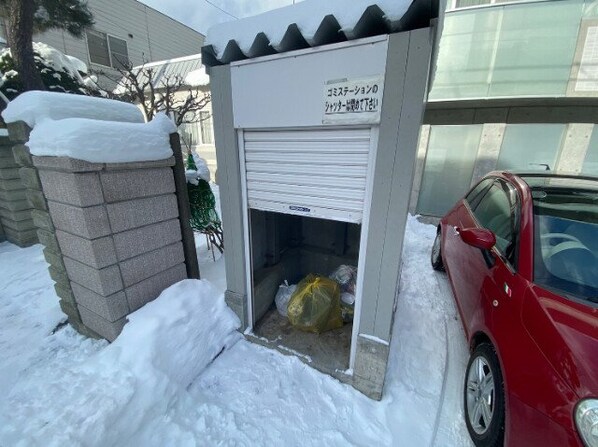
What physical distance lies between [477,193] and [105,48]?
14.3 m

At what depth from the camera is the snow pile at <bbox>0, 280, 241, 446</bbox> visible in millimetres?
1604

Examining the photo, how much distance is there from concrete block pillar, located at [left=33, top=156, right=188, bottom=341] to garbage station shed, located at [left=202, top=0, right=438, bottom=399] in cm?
67

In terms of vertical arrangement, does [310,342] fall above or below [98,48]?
below

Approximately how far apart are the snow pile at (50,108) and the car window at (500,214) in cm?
362

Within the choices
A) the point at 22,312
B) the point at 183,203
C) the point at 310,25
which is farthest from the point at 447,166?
the point at 22,312

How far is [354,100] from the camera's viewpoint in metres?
1.71

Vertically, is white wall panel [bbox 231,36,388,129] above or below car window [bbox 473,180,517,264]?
above

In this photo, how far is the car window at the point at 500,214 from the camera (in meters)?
2.06

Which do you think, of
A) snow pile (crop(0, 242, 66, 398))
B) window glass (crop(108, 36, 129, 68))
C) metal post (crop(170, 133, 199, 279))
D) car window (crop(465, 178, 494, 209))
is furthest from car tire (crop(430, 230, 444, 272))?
window glass (crop(108, 36, 129, 68))

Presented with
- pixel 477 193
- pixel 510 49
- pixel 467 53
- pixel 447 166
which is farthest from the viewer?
pixel 447 166

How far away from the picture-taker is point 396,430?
194cm

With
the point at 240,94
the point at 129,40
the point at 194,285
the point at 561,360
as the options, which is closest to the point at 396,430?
the point at 561,360

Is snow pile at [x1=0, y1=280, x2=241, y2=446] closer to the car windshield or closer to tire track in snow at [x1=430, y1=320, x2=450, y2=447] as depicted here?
tire track in snow at [x1=430, y1=320, x2=450, y2=447]

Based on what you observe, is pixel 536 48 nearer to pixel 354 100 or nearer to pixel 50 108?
pixel 354 100
